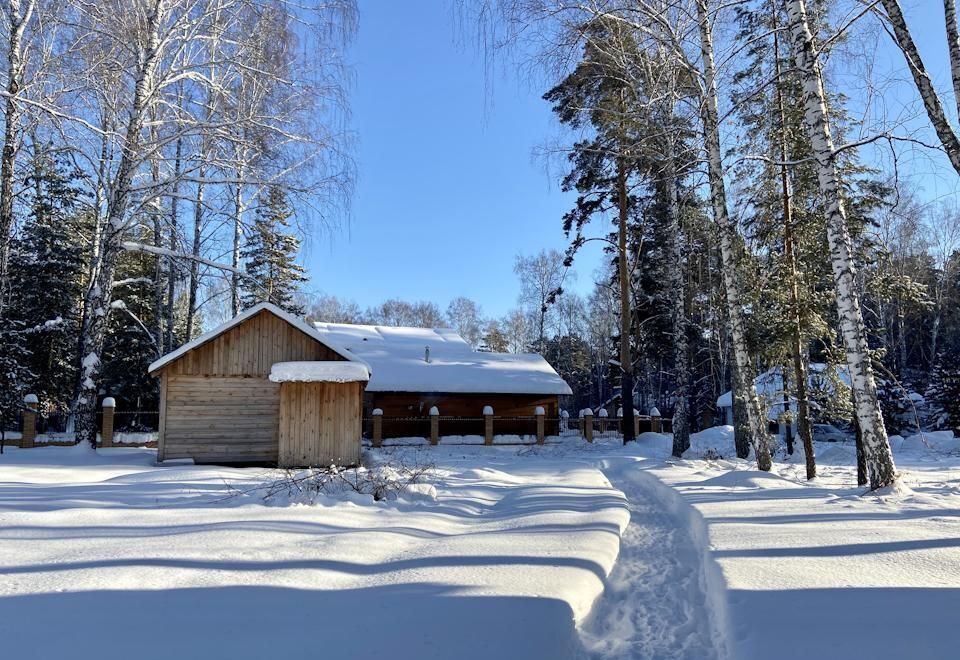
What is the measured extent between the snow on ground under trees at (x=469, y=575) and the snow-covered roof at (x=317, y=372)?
192 inches

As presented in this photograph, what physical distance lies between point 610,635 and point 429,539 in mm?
2324

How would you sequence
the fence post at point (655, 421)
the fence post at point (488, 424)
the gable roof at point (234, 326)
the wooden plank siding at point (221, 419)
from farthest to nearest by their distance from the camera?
the fence post at point (655, 421) < the fence post at point (488, 424) < the wooden plank siding at point (221, 419) < the gable roof at point (234, 326)

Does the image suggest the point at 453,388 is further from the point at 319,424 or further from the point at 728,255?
the point at 728,255

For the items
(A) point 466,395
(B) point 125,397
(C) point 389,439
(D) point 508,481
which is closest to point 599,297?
(A) point 466,395

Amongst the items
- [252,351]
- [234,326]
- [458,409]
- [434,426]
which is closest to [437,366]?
[458,409]

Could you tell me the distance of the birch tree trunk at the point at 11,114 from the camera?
1161cm

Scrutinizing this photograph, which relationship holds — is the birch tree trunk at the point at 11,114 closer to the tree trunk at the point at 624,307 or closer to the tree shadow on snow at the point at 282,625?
the tree shadow on snow at the point at 282,625

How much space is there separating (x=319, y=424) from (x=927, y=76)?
12.8 meters

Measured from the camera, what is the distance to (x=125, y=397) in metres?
24.7

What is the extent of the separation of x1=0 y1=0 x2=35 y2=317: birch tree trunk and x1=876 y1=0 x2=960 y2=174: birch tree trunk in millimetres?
14451

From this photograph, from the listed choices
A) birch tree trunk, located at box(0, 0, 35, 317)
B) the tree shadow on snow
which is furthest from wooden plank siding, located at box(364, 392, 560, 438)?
the tree shadow on snow

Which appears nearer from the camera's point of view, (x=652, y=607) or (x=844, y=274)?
(x=652, y=607)

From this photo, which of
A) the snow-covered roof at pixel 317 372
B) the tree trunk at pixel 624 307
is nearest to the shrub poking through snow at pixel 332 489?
the snow-covered roof at pixel 317 372

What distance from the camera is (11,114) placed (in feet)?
38.5
